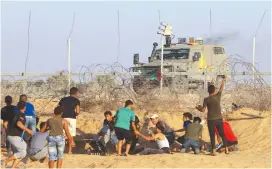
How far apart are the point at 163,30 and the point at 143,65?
98.4 inches

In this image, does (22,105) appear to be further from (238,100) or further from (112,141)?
(238,100)

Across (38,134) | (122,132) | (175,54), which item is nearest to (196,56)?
(175,54)

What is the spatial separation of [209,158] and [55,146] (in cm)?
326

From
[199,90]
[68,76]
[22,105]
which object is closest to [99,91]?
[68,76]

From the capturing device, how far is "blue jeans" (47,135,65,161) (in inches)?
423

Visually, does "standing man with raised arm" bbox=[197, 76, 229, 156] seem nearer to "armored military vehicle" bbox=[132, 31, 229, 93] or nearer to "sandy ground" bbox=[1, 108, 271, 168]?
"sandy ground" bbox=[1, 108, 271, 168]

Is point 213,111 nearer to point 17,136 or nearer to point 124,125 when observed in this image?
point 124,125

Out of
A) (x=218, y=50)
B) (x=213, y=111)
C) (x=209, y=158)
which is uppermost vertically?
(x=218, y=50)

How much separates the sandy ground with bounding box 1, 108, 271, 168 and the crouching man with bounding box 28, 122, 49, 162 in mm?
179

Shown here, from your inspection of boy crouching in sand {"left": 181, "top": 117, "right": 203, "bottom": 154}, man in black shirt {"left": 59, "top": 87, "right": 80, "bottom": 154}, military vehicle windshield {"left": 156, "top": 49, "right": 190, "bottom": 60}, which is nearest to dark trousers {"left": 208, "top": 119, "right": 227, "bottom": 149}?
boy crouching in sand {"left": 181, "top": 117, "right": 203, "bottom": 154}

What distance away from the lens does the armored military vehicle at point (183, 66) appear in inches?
712

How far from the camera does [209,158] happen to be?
12195 mm

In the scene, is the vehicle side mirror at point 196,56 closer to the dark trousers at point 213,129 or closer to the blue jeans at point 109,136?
the blue jeans at point 109,136

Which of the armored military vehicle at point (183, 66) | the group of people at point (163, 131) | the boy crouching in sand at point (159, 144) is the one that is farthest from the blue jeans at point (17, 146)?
the armored military vehicle at point (183, 66)
